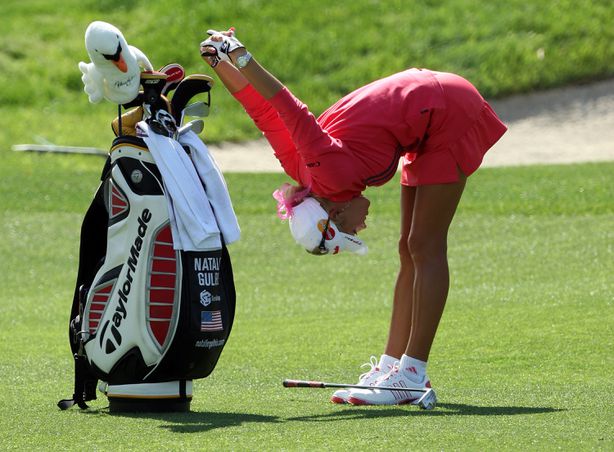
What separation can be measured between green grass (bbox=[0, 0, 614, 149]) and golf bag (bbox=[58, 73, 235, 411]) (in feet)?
42.2

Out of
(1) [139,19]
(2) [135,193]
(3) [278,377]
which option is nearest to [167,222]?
(2) [135,193]

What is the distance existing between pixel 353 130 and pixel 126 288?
1077mm

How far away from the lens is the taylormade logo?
5020 millimetres

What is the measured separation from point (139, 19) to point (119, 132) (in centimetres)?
1702

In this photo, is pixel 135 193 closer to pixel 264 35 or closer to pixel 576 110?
pixel 576 110

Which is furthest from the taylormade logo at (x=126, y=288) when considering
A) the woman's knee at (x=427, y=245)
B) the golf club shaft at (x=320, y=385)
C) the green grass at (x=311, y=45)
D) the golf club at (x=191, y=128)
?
the green grass at (x=311, y=45)

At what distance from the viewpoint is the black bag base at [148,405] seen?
513 centimetres

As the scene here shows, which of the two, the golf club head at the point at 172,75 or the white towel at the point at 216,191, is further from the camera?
the golf club head at the point at 172,75

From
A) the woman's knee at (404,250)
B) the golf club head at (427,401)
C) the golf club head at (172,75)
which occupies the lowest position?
the golf club head at (427,401)

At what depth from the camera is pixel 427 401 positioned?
202 inches

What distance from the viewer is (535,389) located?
18.5 ft

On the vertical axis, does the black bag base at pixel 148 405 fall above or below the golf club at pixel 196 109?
below

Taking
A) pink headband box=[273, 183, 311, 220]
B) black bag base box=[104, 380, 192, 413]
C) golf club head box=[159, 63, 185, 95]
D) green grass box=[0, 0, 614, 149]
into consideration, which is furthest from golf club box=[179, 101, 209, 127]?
green grass box=[0, 0, 614, 149]

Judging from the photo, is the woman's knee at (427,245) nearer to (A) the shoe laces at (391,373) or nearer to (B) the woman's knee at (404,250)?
(B) the woman's knee at (404,250)
